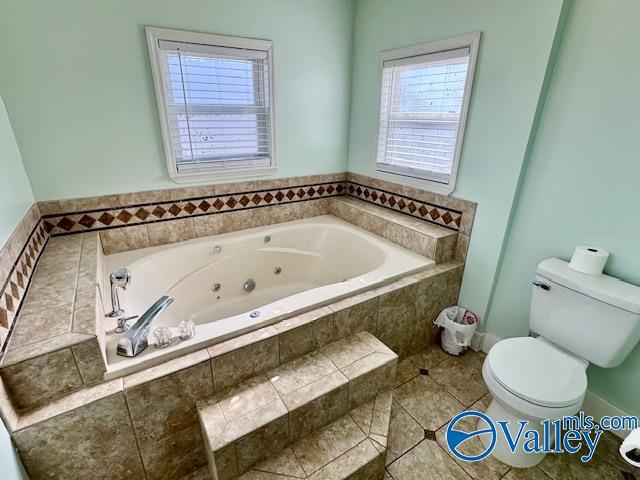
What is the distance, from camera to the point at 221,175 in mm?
2393

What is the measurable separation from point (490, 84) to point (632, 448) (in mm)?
1778

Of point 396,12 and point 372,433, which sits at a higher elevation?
point 396,12

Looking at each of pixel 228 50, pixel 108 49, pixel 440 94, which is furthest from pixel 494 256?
pixel 108 49

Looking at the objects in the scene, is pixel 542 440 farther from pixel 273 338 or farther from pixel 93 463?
pixel 93 463

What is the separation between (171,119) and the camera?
2105mm

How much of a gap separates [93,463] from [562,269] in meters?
2.24

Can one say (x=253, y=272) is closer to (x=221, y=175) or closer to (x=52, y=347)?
(x=221, y=175)

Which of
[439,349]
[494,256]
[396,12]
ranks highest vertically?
[396,12]

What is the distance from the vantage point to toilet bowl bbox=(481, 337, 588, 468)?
1.30 metres

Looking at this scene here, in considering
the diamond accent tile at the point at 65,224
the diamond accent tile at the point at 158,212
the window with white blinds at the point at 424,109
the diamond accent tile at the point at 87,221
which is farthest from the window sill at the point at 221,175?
the window with white blinds at the point at 424,109

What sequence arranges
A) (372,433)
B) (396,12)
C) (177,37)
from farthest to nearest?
(396,12)
(177,37)
(372,433)

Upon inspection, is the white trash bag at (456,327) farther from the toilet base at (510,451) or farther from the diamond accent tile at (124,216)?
the diamond accent tile at (124,216)

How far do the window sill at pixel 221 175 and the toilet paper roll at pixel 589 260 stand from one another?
204 centimetres

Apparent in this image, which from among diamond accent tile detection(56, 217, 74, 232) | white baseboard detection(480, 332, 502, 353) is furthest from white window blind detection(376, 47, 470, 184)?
diamond accent tile detection(56, 217, 74, 232)
